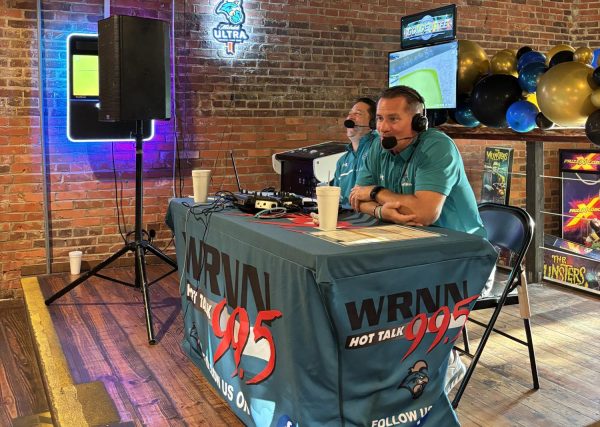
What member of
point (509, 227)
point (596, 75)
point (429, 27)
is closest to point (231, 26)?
point (429, 27)

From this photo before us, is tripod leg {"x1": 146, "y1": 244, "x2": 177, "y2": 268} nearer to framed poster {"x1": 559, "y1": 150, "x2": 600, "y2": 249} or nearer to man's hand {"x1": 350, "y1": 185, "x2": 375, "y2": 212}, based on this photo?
man's hand {"x1": 350, "y1": 185, "x2": 375, "y2": 212}

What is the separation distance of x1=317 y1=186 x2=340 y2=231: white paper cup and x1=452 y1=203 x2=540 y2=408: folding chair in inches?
36.3

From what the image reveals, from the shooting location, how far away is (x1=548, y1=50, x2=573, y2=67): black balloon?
410cm

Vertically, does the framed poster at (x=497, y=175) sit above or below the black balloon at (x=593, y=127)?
below

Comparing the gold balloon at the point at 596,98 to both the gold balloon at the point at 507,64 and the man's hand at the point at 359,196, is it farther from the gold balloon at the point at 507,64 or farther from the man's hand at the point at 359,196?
the man's hand at the point at 359,196

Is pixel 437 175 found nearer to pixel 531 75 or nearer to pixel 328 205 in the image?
pixel 328 205

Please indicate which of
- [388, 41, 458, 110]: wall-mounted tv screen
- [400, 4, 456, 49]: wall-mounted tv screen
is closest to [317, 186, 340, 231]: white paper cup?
[388, 41, 458, 110]: wall-mounted tv screen

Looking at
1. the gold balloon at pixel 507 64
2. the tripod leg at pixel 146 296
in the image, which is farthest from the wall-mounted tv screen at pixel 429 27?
the tripod leg at pixel 146 296

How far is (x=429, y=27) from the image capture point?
16.7ft

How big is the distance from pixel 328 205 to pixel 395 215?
323 mm

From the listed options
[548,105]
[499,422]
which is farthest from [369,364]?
[548,105]

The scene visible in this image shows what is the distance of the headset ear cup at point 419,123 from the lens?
2.51 metres

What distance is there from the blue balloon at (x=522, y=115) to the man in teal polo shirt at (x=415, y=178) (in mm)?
1978

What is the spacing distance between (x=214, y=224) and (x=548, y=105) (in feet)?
8.17
